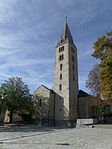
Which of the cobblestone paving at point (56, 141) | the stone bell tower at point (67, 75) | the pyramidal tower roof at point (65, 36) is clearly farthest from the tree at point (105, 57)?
the pyramidal tower roof at point (65, 36)

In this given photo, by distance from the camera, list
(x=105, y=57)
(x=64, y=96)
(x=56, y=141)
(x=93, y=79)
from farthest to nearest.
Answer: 1. (x=64, y=96)
2. (x=93, y=79)
3. (x=105, y=57)
4. (x=56, y=141)

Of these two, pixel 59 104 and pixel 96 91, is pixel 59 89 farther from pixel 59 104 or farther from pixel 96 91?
pixel 96 91

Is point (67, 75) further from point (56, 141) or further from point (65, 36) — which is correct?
point (56, 141)

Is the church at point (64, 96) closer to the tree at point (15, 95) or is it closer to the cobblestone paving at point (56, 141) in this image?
the tree at point (15, 95)

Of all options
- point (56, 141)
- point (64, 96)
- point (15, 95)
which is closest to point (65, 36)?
point (64, 96)

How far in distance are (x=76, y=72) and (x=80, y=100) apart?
8.11 metres

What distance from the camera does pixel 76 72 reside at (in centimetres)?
3484

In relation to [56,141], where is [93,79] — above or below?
above

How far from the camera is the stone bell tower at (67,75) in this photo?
95.5 feet

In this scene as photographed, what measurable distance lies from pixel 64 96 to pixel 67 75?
17.9 ft

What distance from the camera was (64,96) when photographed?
30.0m

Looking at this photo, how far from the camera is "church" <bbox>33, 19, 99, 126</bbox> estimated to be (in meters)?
29.0

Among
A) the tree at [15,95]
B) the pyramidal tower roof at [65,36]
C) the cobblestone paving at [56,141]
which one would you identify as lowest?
the cobblestone paving at [56,141]

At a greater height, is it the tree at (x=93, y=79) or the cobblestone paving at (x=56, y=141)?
the tree at (x=93, y=79)
